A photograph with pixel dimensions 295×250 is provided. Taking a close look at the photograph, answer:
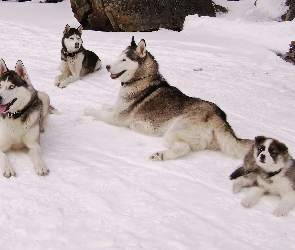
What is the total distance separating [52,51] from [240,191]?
6.18 meters

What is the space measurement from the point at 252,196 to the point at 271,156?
40 centimetres

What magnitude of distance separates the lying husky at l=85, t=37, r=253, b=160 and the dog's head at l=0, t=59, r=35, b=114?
4.36 feet

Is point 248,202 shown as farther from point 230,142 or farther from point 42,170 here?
point 42,170

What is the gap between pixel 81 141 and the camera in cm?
477

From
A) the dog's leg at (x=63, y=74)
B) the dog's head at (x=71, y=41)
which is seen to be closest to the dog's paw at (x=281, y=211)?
the dog's leg at (x=63, y=74)

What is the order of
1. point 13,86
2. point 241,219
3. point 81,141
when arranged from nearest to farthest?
point 241,219
point 13,86
point 81,141

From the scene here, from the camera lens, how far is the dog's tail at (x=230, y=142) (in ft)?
14.3

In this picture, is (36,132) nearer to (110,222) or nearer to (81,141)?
(81,141)

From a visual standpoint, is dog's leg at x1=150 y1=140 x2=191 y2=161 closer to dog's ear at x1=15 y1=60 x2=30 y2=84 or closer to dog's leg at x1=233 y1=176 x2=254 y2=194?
dog's leg at x1=233 y1=176 x2=254 y2=194

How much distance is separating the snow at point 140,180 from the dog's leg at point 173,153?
0.07 m

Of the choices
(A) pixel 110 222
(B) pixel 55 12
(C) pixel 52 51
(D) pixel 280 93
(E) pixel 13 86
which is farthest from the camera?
(B) pixel 55 12

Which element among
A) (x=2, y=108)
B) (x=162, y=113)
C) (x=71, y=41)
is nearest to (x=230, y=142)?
(x=162, y=113)

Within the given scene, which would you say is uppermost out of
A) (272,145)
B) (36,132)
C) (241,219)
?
(272,145)

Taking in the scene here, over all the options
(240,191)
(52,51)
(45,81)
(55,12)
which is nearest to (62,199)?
(240,191)
